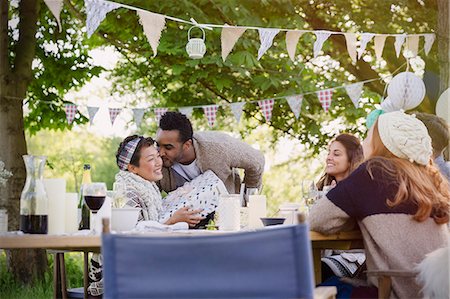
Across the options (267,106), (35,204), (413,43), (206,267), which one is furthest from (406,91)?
(206,267)

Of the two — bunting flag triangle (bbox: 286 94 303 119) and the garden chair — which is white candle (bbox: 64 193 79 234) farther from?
bunting flag triangle (bbox: 286 94 303 119)

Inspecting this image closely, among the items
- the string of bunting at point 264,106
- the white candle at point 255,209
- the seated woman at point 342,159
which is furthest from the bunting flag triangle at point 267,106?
the white candle at point 255,209

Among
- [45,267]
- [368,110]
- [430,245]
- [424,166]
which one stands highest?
[368,110]

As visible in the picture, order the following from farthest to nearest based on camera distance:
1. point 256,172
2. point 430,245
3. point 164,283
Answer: point 256,172 < point 430,245 < point 164,283

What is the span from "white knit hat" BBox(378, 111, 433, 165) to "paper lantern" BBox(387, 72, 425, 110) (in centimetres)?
338

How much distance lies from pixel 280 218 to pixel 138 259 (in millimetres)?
1615

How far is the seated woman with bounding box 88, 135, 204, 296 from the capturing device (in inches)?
164

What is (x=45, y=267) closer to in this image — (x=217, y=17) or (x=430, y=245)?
(x=217, y=17)

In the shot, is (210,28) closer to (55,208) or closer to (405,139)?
(405,139)

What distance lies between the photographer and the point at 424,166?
3.66m

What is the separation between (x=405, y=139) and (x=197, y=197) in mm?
1399

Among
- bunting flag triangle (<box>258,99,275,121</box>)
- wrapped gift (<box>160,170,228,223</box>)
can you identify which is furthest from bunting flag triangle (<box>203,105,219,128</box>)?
wrapped gift (<box>160,170,228,223</box>)

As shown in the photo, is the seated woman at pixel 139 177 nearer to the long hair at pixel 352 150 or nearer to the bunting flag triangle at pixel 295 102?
the long hair at pixel 352 150

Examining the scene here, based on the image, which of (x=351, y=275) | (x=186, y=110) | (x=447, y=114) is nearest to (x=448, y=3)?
(x=447, y=114)
